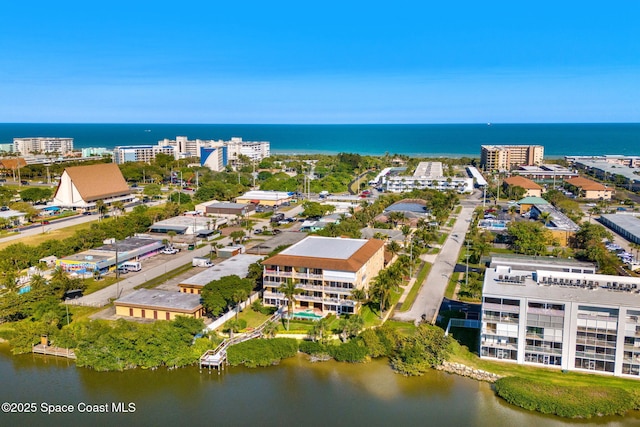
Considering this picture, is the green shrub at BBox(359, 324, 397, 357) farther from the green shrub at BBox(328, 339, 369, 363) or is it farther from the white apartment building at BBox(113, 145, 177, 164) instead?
the white apartment building at BBox(113, 145, 177, 164)

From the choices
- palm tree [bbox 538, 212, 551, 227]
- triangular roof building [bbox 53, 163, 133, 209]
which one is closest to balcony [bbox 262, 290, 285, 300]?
palm tree [bbox 538, 212, 551, 227]

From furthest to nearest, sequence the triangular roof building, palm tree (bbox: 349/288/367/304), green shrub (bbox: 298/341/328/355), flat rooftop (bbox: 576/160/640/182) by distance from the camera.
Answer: flat rooftop (bbox: 576/160/640/182) < the triangular roof building < palm tree (bbox: 349/288/367/304) < green shrub (bbox: 298/341/328/355)

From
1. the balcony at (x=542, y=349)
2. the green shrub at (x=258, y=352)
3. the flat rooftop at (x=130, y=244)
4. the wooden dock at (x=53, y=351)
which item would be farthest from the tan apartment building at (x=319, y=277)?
the flat rooftop at (x=130, y=244)

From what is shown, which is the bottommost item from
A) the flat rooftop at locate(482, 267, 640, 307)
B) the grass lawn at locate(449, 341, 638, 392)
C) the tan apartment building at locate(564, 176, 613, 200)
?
the grass lawn at locate(449, 341, 638, 392)

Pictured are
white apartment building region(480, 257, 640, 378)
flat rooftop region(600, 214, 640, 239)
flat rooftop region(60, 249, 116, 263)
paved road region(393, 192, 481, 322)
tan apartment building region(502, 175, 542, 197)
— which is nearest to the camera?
white apartment building region(480, 257, 640, 378)

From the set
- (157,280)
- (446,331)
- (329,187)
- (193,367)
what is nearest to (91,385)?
(193,367)

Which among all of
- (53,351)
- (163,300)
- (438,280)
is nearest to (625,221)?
(438,280)
